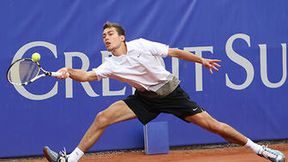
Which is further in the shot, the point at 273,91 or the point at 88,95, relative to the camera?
the point at 273,91

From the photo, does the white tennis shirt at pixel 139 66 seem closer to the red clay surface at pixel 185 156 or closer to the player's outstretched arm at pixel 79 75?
the player's outstretched arm at pixel 79 75

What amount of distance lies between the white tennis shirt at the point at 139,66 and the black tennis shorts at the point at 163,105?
0.12m

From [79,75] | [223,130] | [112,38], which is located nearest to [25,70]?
[79,75]

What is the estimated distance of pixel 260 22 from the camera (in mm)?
7680

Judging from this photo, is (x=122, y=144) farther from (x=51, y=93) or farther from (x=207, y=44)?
(x=207, y=44)

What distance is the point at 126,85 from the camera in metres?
7.33

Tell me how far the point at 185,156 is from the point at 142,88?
1.85 meters

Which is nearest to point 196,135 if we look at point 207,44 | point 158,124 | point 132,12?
point 158,124

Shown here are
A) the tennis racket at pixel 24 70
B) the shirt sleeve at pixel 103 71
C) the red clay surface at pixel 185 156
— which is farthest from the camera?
the red clay surface at pixel 185 156

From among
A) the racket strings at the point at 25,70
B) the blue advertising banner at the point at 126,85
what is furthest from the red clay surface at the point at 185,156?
the racket strings at the point at 25,70

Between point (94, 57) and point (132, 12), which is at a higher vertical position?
point (132, 12)

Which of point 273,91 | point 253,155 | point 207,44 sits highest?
point 207,44

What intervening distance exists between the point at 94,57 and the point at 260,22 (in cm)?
195

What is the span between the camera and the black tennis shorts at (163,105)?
5688mm
